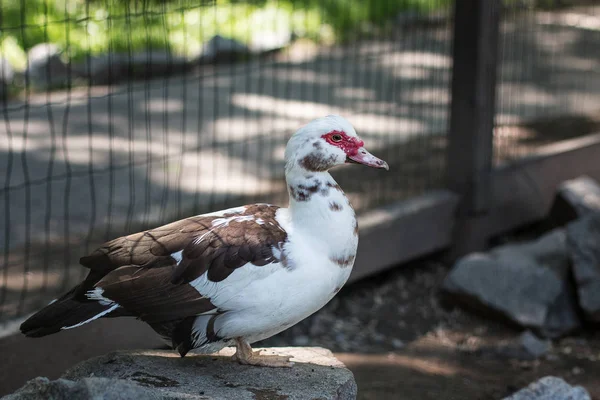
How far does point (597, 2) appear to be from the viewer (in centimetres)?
875

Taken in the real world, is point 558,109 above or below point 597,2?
below

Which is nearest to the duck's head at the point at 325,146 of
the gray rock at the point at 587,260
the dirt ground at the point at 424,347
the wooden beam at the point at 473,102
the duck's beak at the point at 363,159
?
the duck's beak at the point at 363,159

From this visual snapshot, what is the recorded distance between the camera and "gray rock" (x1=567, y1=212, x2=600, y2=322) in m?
4.28

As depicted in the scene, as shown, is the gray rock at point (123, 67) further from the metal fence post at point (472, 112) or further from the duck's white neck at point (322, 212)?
the duck's white neck at point (322, 212)

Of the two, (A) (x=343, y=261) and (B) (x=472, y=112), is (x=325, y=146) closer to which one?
(A) (x=343, y=261)

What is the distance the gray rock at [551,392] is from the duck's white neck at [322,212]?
3.13 feet

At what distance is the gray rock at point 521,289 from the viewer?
4.36 meters

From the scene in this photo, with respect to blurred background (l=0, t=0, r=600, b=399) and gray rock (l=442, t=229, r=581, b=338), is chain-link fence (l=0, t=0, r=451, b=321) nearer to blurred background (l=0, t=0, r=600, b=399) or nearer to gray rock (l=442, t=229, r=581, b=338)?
blurred background (l=0, t=0, r=600, b=399)

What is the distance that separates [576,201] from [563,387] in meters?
2.06

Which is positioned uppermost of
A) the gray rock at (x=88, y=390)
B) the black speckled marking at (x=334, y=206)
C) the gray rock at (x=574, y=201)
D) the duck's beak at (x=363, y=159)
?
the duck's beak at (x=363, y=159)

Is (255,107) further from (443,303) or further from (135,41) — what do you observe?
(443,303)

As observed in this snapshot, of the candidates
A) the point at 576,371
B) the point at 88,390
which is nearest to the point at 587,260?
the point at 576,371

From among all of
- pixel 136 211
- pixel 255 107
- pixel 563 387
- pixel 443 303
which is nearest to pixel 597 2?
pixel 255 107

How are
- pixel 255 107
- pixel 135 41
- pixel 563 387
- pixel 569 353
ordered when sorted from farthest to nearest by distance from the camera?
1. pixel 135 41
2. pixel 255 107
3. pixel 569 353
4. pixel 563 387
